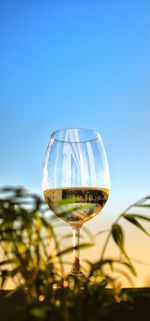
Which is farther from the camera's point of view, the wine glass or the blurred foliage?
the wine glass

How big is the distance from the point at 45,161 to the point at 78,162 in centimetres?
5

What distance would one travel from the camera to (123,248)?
485 millimetres

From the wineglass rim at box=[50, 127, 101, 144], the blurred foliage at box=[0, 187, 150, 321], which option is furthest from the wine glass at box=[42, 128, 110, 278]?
the blurred foliage at box=[0, 187, 150, 321]

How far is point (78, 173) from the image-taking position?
0.81 metres

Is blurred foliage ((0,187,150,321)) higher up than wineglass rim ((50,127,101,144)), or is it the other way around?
wineglass rim ((50,127,101,144))

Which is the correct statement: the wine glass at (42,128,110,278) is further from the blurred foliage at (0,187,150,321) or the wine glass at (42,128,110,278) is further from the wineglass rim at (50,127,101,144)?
the blurred foliage at (0,187,150,321)

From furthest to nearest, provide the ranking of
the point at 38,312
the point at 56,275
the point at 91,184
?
the point at 91,184, the point at 56,275, the point at 38,312

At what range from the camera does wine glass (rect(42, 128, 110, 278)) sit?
762 millimetres

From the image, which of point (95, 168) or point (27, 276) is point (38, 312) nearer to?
point (27, 276)

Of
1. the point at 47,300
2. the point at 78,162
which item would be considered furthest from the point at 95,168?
the point at 47,300

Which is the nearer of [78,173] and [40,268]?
[40,268]

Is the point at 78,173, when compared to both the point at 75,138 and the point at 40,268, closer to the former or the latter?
the point at 75,138

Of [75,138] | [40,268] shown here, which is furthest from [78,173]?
[40,268]

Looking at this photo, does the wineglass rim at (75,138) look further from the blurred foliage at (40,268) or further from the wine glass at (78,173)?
the blurred foliage at (40,268)
